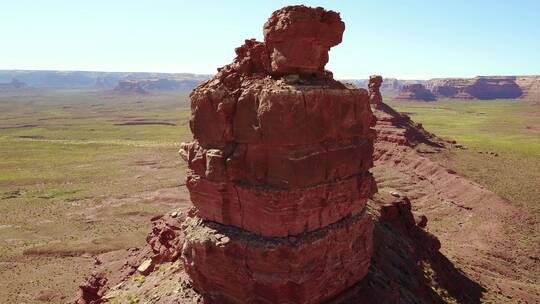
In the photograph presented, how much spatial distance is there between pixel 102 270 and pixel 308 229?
19185mm

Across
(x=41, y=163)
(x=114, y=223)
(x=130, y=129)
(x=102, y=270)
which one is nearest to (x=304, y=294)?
(x=102, y=270)

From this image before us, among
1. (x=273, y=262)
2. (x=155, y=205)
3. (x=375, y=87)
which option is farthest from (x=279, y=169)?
(x=375, y=87)

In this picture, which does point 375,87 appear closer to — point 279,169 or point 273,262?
point 279,169

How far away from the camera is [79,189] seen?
8212 centimetres

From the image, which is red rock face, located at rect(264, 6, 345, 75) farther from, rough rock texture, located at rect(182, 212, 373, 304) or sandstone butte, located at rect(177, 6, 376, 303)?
rough rock texture, located at rect(182, 212, 373, 304)

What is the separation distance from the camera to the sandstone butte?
1930 cm

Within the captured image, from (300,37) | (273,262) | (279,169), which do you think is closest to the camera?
(279,169)

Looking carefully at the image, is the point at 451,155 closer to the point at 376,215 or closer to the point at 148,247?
the point at 376,215

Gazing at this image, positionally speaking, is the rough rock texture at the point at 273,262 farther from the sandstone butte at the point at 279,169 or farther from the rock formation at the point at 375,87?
the rock formation at the point at 375,87

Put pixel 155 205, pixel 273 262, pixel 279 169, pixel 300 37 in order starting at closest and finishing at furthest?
pixel 279 169 → pixel 273 262 → pixel 300 37 → pixel 155 205

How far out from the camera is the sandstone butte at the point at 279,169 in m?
19.3

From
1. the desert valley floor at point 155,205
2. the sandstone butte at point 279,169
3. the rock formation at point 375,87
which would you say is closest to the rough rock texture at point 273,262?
the sandstone butte at point 279,169

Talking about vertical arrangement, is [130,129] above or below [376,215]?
below

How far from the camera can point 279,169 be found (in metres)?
19.2
